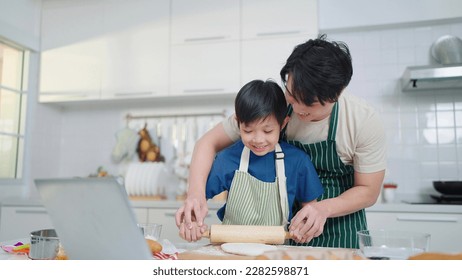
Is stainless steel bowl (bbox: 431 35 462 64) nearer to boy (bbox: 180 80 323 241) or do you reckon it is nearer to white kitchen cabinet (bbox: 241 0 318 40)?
white kitchen cabinet (bbox: 241 0 318 40)

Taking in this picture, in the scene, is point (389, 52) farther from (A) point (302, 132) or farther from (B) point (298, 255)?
(B) point (298, 255)

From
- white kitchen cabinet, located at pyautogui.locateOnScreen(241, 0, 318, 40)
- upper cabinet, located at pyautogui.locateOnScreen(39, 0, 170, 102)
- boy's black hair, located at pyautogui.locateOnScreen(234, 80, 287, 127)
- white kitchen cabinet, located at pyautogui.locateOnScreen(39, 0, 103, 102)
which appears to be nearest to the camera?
boy's black hair, located at pyautogui.locateOnScreen(234, 80, 287, 127)

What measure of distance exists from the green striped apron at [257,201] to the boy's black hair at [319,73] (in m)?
0.25

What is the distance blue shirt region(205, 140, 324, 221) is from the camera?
1.11 meters

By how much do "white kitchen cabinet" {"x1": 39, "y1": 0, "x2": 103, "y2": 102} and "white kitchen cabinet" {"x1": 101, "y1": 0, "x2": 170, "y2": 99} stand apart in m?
0.07

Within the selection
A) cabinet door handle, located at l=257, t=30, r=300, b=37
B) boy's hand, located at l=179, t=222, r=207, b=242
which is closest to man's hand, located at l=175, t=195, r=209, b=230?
boy's hand, located at l=179, t=222, r=207, b=242

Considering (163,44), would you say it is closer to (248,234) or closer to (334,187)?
(334,187)

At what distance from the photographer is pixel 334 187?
1180mm

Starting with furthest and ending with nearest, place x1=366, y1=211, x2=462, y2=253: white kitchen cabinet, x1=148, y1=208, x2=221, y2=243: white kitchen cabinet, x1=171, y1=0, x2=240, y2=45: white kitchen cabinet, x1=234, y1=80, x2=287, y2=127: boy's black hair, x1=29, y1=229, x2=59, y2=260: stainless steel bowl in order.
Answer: x1=171, y1=0, x2=240, y2=45: white kitchen cabinet, x1=148, y1=208, x2=221, y2=243: white kitchen cabinet, x1=366, y1=211, x2=462, y2=253: white kitchen cabinet, x1=234, y1=80, x2=287, y2=127: boy's black hair, x1=29, y1=229, x2=59, y2=260: stainless steel bowl

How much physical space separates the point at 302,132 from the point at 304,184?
145 millimetres

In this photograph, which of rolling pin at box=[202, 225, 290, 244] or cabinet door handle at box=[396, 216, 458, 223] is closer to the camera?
rolling pin at box=[202, 225, 290, 244]

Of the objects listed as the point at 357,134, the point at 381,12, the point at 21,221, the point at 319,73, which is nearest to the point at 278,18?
the point at 381,12

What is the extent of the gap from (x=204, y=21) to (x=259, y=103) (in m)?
1.53
